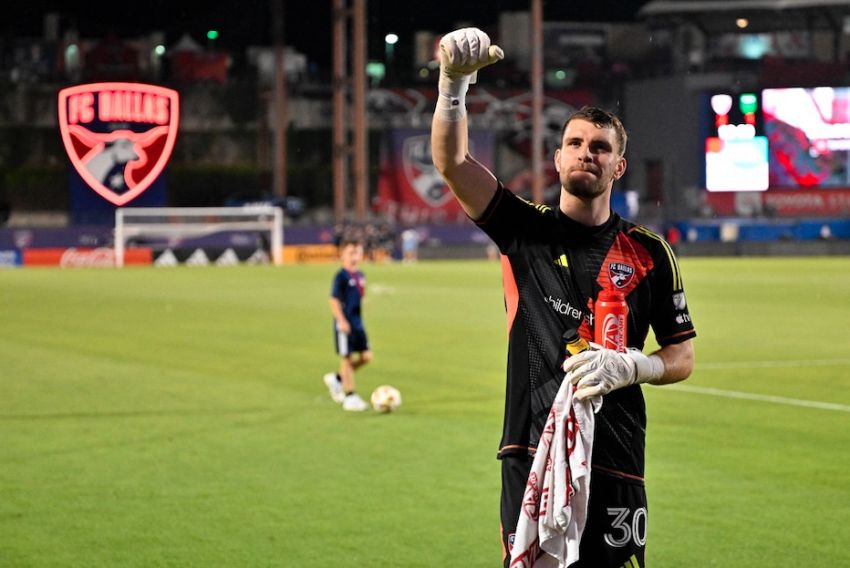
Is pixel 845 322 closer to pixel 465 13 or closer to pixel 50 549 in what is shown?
pixel 50 549

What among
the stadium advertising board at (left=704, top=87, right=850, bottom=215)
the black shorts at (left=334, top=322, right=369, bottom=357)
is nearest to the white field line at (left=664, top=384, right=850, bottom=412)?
the black shorts at (left=334, top=322, right=369, bottom=357)

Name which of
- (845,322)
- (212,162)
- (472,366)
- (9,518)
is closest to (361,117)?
(212,162)

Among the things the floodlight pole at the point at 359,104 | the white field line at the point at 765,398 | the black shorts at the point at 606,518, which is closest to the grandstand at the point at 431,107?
the floodlight pole at the point at 359,104

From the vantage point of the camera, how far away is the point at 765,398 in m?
14.7

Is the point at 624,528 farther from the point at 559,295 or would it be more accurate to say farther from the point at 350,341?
the point at 350,341

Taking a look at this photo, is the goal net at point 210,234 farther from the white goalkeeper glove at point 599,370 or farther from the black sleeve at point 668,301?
the white goalkeeper glove at point 599,370

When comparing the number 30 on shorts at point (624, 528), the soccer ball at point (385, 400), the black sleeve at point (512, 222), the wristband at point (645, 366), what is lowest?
the soccer ball at point (385, 400)

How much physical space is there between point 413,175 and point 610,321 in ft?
229

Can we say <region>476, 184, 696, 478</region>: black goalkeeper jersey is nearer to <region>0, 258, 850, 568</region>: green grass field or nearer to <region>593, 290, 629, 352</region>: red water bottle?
<region>593, 290, 629, 352</region>: red water bottle

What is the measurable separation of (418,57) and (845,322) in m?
55.3

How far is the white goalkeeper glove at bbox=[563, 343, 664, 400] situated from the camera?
4480mm

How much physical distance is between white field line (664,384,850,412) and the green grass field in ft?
0.14

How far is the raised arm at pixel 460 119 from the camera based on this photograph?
174 inches

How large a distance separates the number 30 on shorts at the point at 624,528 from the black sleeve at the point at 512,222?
925mm
